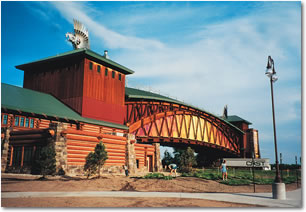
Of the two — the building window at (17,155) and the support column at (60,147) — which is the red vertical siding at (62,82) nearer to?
the support column at (60,147)

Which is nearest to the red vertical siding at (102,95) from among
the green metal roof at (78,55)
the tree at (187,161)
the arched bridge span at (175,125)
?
the green metal roof at (78,55)

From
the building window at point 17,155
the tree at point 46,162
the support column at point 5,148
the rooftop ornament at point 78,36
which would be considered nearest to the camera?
the tree at point 46,162

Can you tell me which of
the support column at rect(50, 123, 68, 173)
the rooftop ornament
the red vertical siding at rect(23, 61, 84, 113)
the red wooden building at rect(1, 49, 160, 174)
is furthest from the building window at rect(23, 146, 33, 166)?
the rooftop ornament

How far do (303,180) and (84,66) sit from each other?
85.9 ft

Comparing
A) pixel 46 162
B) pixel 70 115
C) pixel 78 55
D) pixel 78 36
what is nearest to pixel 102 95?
pixel 78 55

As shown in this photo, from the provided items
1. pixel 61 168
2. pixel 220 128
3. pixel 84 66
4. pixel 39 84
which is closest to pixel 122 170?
pixel 61 168

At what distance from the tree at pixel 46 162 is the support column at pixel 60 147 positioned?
1.70 m

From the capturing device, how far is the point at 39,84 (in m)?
37.1

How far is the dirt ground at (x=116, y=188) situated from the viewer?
46.5 feet

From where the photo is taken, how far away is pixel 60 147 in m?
24.7

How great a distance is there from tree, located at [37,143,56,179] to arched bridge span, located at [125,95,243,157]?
19.0m

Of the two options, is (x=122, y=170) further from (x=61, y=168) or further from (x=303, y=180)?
(x=303, y=180)

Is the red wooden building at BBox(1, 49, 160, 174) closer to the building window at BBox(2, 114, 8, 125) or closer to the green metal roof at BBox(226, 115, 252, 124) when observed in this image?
the building window at BBox(2, 114, 8, 125)

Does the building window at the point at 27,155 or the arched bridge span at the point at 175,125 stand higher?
the arched bridge span at the point at 175,125
